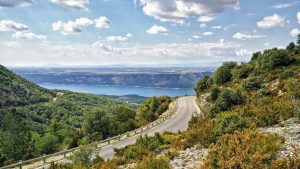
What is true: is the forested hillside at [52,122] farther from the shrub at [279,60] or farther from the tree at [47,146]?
the shrub at [279,60]

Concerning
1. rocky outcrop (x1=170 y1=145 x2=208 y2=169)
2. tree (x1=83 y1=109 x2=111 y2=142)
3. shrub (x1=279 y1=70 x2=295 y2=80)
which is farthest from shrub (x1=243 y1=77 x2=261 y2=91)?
rocky outcrop (x1=170 y1=145 x2=208 y2=169)

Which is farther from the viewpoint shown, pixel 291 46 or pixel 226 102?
pixel 291 46

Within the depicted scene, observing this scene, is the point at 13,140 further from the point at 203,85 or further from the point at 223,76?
the point at 203,85

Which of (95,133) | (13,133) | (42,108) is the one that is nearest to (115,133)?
(95,133)

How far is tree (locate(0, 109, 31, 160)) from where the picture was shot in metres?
32.2

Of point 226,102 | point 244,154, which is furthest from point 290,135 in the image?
point 226,102

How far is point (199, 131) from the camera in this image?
19172mm

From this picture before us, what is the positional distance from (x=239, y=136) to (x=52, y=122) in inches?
2148

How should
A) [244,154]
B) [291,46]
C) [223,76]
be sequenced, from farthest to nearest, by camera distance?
1. [291,46]
2. [223,76]
3. [244,154]

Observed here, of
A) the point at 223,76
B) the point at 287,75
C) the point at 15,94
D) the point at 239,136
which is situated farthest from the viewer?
the point at 15,94

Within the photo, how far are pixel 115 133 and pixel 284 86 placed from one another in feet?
68.7

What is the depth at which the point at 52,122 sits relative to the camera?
2454 inches

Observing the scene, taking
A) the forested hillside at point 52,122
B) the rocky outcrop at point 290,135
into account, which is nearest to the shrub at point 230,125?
the rocky outcrop at point 290,135

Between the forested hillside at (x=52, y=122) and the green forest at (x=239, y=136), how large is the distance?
421 inches
